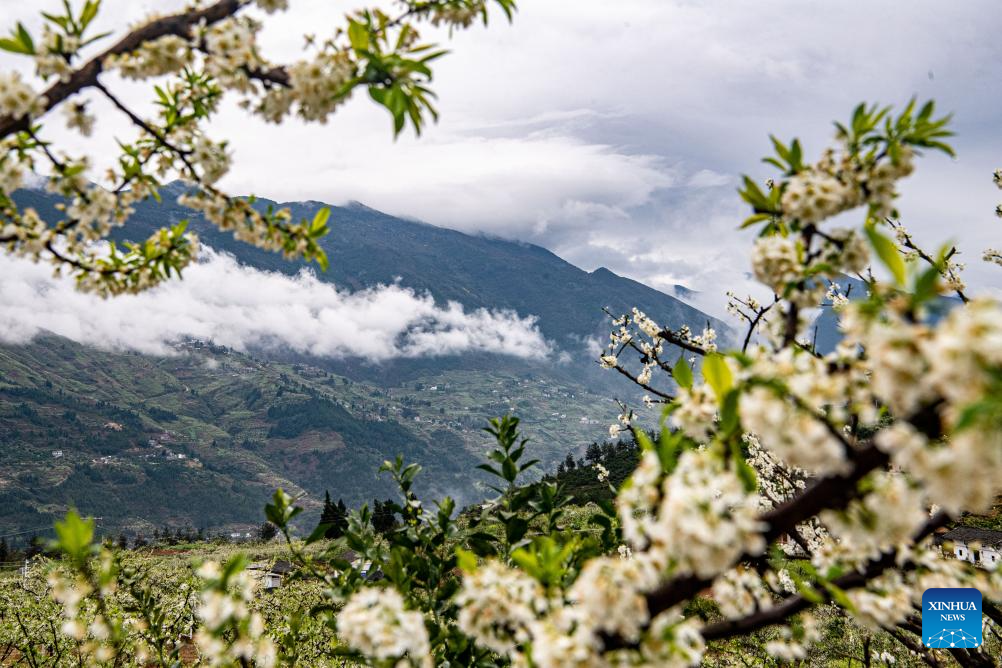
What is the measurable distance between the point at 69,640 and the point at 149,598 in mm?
12258

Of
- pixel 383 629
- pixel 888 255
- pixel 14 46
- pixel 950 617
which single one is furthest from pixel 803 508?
pixel 14 46

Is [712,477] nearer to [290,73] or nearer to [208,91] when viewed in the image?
[290,73]

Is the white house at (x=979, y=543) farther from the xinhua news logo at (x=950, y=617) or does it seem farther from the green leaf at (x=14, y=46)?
the green leaf at (x=14, y=46)

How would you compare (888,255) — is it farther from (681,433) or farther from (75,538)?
(75,538)

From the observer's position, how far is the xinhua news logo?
4.36 metres

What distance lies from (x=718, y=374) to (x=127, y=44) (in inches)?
156

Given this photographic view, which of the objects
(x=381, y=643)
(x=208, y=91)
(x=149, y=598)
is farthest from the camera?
(x=149, y=598)

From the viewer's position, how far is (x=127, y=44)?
10.8 feet

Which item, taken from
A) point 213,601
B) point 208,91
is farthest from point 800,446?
point 208,91

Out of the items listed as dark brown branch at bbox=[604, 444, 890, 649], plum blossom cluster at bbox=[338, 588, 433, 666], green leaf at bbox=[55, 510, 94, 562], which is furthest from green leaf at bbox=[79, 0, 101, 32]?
dark brown branch at bbox=[604, 444, 890, 649]

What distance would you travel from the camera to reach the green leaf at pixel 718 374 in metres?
1.96

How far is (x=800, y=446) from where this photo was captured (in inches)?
66.4

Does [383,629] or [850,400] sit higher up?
[850,400]

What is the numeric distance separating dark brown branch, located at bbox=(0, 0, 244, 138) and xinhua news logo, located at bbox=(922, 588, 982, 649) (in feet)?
22.3
